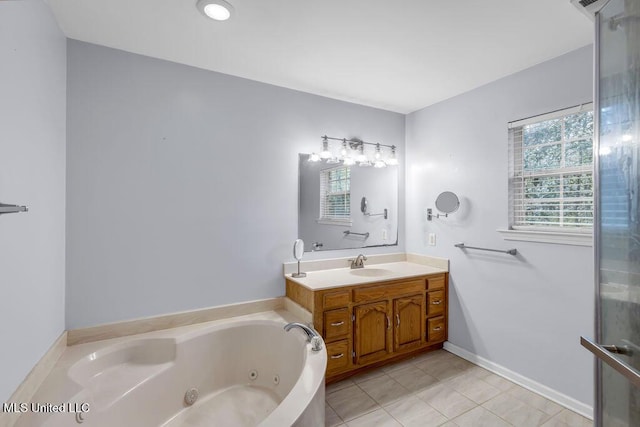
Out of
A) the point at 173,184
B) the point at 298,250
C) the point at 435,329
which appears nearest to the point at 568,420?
the point at 435,329

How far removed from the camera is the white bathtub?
1.36 m

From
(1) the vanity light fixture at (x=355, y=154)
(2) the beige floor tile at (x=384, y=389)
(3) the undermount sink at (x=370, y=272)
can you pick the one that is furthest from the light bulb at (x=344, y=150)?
(2) the beige floor tile at (x=384, y=389)

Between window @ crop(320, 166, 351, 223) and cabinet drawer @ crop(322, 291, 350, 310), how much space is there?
0.77 meters

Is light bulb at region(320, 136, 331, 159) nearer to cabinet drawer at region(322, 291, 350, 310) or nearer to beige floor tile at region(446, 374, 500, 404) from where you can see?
cabinet drawer at region(322, 291, 350, 310)

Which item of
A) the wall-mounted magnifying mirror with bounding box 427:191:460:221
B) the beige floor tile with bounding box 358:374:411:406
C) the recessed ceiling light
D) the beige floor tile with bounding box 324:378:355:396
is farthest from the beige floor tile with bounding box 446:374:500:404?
the recessed ceiling light

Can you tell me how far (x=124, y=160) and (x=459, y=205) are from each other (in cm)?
273

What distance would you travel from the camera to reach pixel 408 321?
8.54 feet

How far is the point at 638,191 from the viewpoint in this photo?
995mm

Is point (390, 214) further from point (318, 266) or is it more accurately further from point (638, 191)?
point (638, 191)

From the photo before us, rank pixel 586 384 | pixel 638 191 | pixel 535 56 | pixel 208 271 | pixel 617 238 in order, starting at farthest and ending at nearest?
pixel 208 271
pixel 535 56
pixel 586 384
pixel 617 238
pixel 638 191

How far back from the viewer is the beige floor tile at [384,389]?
2121mm

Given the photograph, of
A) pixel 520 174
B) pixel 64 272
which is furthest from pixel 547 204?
pixel 64 272

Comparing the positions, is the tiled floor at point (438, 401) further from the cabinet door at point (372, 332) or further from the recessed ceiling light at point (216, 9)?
the recessed ceiling light at point (216, 9)

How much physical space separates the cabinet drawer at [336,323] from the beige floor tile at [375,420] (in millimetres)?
528
